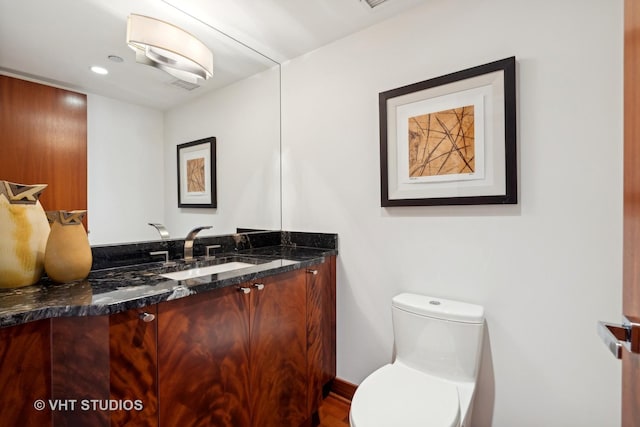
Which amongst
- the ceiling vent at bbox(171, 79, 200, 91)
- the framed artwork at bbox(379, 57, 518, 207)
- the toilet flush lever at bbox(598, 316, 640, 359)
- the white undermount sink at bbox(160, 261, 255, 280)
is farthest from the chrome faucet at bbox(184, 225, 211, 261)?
the toilet flush lever at bbox(598, 316, 640, 359)

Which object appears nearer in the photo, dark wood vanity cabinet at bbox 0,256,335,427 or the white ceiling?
dark wood vanity cabinet at bbox 0,256,335,427

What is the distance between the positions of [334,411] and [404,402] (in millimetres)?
813

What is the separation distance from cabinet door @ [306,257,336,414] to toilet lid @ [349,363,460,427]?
17.5 inches

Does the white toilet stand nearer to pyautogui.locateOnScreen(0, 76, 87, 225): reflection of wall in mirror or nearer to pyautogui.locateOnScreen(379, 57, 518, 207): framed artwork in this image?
pyautogui.locateOnScreen(379, 57, 518, 207): framed artwork

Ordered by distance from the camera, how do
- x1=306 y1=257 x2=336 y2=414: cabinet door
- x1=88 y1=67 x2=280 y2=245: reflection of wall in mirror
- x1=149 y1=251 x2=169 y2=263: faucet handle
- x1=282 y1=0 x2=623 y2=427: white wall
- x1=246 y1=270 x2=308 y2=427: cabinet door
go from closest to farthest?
1. x1=282 y1=0 x2=623 y2=427: white wall
2. x1=246 y1=270 x2=308 y2=427: cabinet door
3. x1=88 y1=67 x2=280 y2=245: reflection of wall in mirror
4. x1=149 y1=251 x2=169 y2=263: faucet handle
5. x1=306 y1=257 x2=336 y2=414: cabinet door

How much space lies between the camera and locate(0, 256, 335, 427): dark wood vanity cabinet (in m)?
0.90

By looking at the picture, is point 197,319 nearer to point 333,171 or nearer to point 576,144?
point 333,171

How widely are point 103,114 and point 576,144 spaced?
2129 mm

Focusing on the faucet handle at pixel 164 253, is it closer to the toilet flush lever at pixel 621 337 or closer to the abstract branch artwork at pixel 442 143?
the abstract branch artwork at pixel 442 143

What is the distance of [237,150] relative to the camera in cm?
212

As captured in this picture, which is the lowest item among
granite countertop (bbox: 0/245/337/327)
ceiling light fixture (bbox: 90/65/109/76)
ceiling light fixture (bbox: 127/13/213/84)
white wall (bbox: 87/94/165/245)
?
granite countertop (bbox: 0/245/337/327)

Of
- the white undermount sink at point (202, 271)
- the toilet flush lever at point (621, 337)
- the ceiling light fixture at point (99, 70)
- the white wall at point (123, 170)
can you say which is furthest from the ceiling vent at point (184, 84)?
the toilet flush lever at point (621, 337)

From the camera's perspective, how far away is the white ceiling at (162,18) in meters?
1.26

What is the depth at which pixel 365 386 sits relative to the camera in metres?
1.30
